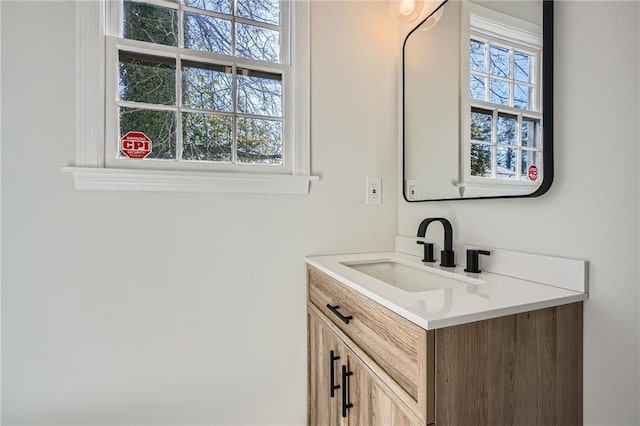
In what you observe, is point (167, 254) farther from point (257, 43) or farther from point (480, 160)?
point (480, 160)

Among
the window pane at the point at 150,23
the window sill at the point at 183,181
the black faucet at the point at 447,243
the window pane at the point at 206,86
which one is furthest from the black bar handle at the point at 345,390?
the window pane at the point at 150,23

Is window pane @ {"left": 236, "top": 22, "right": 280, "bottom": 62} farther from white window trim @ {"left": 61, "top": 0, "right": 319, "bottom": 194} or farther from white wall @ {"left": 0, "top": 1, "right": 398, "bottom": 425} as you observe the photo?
white window trim @ {"left": 61, "top": 0, "right": 319, "bottom": 194}

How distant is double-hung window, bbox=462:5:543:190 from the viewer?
956mm

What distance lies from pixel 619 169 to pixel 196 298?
1458 mm

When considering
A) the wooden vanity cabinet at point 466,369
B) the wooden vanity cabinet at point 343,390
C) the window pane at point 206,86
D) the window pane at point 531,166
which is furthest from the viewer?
the window pane at point 206,86

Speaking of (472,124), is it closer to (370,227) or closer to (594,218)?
(594,218)

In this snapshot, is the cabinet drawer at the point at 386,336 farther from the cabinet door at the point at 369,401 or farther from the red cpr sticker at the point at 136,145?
the red cpr sticker at the point at 136,145

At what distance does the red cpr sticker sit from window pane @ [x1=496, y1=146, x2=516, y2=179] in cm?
131

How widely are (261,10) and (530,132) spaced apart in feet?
4.05

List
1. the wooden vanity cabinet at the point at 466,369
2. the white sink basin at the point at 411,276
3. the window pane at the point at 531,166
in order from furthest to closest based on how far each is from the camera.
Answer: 1. the white sink basin at the point at 411,276
2. the window pane at the point at 531,166
3. the wooden vanity cabinet at the point at 466,369

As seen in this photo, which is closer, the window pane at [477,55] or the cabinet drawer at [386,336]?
the cabinet drawer at [386,336]

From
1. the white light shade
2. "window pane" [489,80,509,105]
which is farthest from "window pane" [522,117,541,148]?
the white light shade

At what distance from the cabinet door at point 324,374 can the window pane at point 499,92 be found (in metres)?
0.99

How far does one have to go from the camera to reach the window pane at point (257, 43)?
1393 mm
